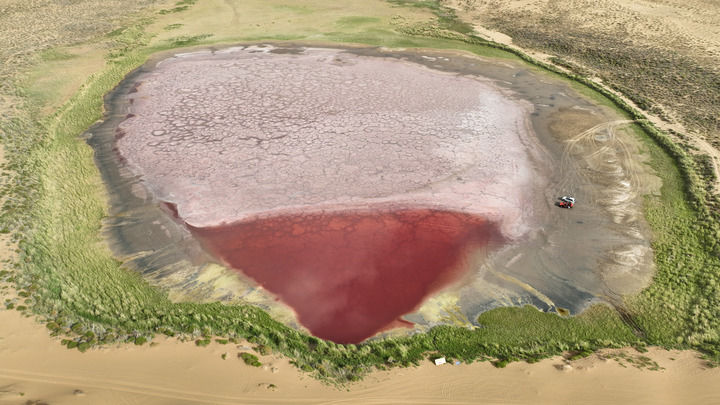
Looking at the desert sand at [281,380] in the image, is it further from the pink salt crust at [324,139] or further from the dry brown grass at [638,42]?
the dry brown grass at [638,42]

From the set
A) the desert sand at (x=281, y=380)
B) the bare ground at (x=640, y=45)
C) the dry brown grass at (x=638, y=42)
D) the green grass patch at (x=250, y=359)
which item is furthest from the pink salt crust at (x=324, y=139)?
the dry brown grass at (x=638, y=42)

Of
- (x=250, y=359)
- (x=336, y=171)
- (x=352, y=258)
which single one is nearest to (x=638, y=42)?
(x=336, y=171)

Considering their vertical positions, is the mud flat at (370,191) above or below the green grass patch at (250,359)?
above

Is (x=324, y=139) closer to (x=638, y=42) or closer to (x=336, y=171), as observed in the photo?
(x=336, y=171)

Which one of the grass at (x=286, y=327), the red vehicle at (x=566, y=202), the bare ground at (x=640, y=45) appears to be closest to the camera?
the grass at (x=286, y=327)

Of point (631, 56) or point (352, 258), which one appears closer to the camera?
point (352, 258)

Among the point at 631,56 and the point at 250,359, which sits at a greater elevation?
the point at 631,56
